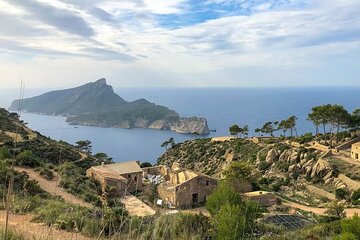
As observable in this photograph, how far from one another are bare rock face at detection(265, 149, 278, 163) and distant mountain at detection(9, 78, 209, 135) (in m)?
74.6

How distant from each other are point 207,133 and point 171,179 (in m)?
84.5

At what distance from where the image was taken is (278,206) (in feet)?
65.2

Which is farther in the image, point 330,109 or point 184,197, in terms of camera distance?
point 330,109

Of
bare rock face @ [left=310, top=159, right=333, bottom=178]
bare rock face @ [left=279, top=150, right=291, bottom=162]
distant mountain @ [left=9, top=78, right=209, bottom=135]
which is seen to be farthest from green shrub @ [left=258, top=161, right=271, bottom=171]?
distant mountain @ [left=9, top=78, right=209, bottom=135]

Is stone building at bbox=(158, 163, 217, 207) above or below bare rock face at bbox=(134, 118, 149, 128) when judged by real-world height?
above

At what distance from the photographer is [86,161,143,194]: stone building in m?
19.4

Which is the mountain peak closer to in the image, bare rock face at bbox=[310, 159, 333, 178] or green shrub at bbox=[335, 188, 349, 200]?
bare rock face at bbox=[310, 159, 333, 178]

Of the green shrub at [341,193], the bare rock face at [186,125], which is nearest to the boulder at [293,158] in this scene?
the green shrub at [341,193]

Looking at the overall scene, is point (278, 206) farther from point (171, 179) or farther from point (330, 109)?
point (330, 109)

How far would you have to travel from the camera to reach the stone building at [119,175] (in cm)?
1941

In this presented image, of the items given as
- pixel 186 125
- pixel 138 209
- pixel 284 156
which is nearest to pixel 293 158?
pixel 284 156

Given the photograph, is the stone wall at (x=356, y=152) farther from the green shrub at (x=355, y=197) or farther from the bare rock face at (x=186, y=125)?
A: the bare rock face at (x=186, y=125)

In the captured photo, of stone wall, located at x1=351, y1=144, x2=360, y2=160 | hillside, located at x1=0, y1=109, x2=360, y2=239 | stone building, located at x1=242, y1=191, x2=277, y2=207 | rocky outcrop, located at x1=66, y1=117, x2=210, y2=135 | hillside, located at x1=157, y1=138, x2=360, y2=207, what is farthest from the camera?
rocky outcrop, located at x1=66, y1=117, x2=210, y2=135

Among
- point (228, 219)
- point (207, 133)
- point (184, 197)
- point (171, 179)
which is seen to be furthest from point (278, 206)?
point (207, 133)
